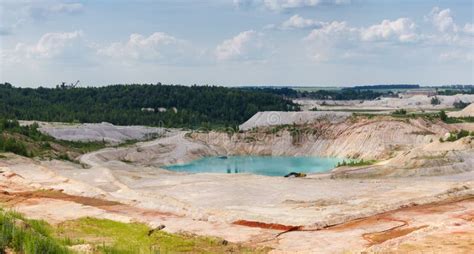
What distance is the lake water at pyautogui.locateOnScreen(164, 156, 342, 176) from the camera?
221 ft

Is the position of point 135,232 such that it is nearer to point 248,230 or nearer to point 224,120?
point 248,230

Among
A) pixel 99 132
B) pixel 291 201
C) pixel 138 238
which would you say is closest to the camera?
pixel 138 238

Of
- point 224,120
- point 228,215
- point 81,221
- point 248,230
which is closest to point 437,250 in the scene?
point 248,230

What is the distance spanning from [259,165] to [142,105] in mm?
60866

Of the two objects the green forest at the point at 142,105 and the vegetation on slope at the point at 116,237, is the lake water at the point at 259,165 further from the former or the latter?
the vegetation on slope at the point at 116,237

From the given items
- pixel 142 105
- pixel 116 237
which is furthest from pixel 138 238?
pixel 142 105

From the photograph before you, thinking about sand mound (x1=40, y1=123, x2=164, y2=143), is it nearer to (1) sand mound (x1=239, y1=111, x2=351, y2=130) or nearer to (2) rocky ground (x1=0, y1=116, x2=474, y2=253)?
(1) sand mound (x1=239, y1=111, x2=351, y2=130)

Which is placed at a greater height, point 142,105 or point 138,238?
point 142,105

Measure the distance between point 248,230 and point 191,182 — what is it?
57.8 ft

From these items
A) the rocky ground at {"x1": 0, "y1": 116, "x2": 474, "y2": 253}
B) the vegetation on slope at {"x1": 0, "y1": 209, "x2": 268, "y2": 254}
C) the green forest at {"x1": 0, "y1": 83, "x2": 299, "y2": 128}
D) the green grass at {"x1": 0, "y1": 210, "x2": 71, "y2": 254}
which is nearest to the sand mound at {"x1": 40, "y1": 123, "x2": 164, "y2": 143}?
the green forest at {"x1": 0, "y1": 83, "x2": 299, "y2": 128}

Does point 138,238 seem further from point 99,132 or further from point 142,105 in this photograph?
point 142,105

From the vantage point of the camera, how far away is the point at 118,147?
78500 mm

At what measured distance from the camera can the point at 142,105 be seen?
130 m

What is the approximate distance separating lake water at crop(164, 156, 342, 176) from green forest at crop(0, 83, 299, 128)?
27105 millimetres
